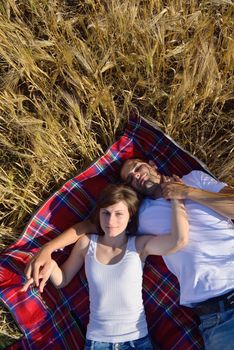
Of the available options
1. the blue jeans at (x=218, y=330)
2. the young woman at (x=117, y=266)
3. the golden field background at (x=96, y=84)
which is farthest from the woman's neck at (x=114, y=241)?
the blue jeans at (x=218, y=330)

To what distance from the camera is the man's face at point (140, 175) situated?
3023mm

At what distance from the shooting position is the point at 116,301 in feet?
9.37

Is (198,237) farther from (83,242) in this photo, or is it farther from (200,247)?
(83,242)

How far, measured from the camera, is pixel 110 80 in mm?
3189

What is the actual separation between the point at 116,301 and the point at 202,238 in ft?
2.26

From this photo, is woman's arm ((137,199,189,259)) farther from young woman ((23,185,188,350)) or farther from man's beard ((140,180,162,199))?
man's beard ((140,180,162,199))

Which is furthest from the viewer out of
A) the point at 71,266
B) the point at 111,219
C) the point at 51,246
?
the point at 71,266

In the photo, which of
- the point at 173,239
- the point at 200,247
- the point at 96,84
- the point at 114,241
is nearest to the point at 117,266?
the point at 114,241

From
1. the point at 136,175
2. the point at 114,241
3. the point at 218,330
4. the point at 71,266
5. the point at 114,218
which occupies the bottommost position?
the point at 218,330

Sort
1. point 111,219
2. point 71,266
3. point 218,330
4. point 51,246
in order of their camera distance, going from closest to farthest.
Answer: point 218,330 < point 111,219 < point 51,246 < point 71,266

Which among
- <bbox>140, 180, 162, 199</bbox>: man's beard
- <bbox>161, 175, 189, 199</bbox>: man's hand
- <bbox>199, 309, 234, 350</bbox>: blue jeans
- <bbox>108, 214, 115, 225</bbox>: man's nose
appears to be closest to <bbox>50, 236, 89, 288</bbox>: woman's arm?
<bbox>108, 214, 115, 225</bbox>: man's nose

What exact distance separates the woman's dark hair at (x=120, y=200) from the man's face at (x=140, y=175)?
0.06 m

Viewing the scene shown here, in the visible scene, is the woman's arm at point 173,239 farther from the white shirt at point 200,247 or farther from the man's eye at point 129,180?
the man's eye at point 129,180

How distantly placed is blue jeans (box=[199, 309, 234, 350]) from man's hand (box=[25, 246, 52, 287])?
1045 mm
